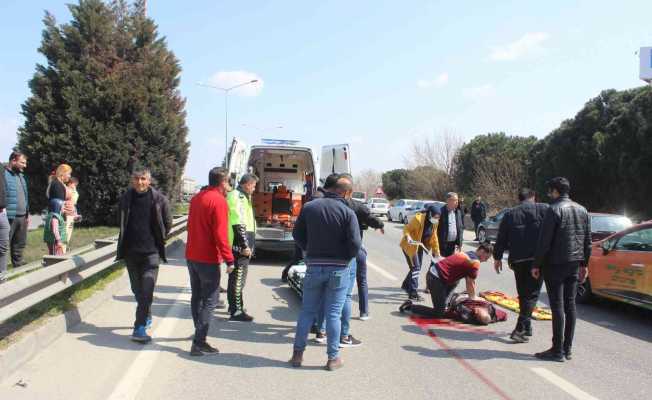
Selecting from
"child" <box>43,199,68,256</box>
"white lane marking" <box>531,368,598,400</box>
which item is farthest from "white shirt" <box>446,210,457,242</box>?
"child" <box>43,199,68,256</box>

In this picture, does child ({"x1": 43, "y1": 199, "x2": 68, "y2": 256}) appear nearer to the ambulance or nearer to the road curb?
the road curb

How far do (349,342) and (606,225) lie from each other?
8.92 m

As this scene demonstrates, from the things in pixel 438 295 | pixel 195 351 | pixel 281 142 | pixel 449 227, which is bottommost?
pixel 195 351

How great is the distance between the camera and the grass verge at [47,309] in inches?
217

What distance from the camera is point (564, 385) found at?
5.09 metres

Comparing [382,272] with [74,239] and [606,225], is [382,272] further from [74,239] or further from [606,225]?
[74,239]

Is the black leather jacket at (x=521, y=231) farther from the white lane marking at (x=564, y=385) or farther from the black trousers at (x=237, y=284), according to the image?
the black trousers at (x=237, y=284)

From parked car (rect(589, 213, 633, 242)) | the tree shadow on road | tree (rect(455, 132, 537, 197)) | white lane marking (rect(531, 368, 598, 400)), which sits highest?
tree (rect(455, 132, 537, 197))

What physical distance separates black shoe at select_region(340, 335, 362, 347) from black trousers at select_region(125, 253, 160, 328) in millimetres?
2107

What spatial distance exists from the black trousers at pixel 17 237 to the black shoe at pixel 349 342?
604 cm

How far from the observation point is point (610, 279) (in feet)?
26.8

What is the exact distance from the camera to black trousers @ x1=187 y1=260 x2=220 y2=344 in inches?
224

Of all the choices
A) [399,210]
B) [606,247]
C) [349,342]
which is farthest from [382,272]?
[399,210]

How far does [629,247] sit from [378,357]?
14.6 feet
